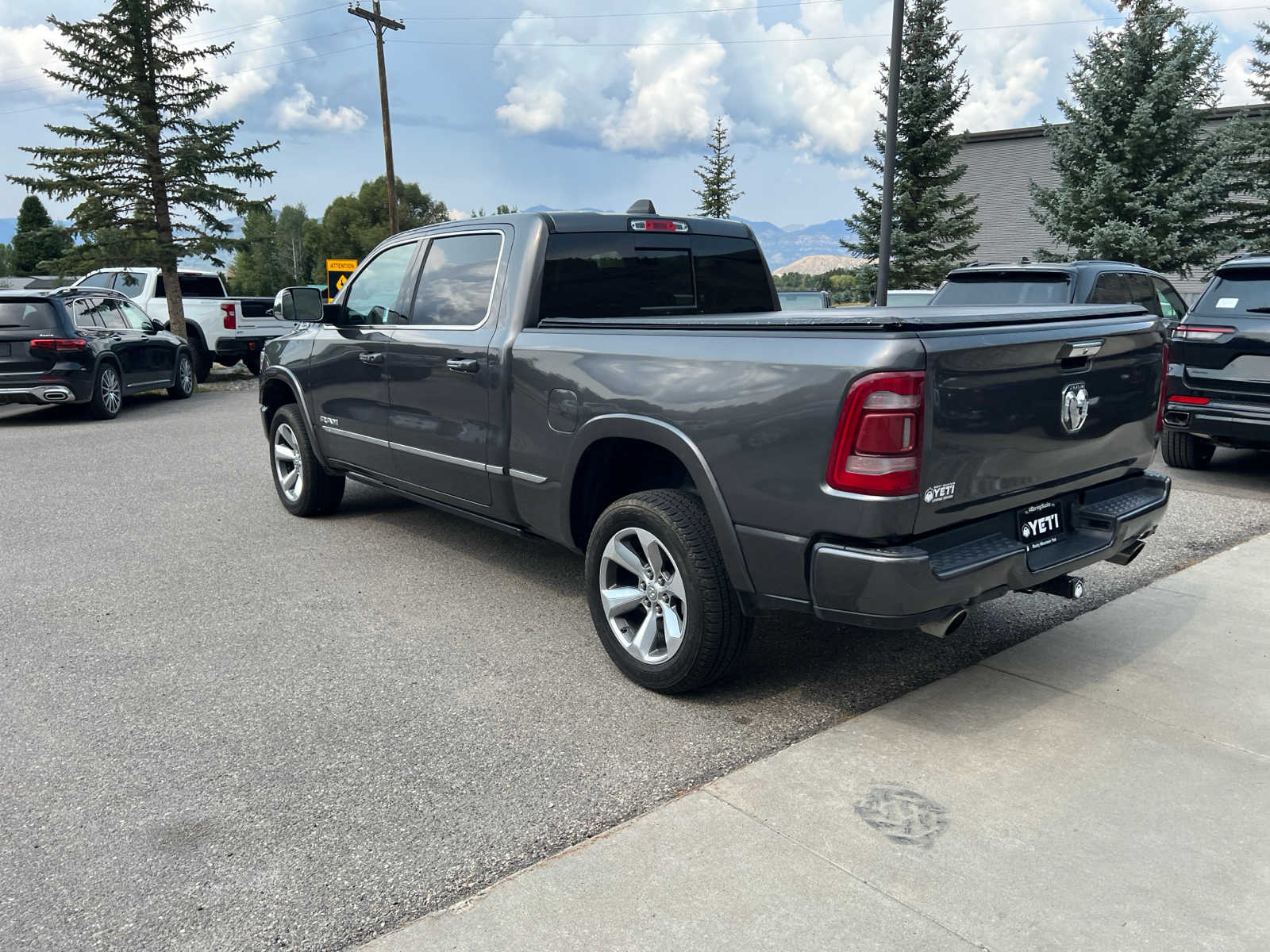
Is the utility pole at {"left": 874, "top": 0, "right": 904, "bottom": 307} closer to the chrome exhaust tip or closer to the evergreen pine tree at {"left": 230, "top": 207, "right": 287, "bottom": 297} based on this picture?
the chrome exhaust tip

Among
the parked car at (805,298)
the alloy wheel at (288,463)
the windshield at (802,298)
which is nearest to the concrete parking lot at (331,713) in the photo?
the alloy wheel at (288,463)

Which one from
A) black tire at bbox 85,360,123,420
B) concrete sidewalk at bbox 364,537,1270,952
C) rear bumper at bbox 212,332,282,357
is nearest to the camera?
concrete sidewalk at bbox 364,537,1270,952

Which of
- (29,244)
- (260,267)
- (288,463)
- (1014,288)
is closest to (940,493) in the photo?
(288,463)

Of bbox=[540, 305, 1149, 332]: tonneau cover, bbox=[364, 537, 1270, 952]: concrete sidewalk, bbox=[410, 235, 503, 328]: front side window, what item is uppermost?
bbox=[410, 235, 503, 328]: front side window

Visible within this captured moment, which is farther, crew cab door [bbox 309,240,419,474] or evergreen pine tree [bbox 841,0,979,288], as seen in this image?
evergreen pine tree [bbox 841,0,979,288]

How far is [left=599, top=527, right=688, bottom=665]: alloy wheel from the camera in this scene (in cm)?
383

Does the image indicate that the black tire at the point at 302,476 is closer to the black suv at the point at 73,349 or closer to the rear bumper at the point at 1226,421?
the rear bumper at the point at 1226,421

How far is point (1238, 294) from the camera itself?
7.53 metres

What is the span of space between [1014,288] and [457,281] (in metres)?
5.80

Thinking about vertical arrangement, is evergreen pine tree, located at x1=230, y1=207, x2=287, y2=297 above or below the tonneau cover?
above

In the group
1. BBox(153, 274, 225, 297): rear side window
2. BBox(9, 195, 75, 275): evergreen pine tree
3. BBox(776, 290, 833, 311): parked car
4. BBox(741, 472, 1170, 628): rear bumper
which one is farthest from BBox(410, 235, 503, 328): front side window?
BBox(9, 195, 75, 275): evergreen pine tree

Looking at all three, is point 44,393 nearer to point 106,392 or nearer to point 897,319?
point 106,392

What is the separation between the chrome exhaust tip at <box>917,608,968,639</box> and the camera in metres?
3.33

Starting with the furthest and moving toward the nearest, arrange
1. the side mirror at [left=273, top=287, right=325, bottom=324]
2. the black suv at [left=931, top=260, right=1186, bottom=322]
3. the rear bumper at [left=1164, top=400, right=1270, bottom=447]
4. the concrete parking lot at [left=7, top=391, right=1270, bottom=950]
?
the black suv at [left=931, top=260, right=1186, bottom=322]
the rear bumper at [left=1164, top=400, right=1270, bottom=447]
the side mirror at [left=273, top=287, right=325, bottom=324]
the concrete parking lot at [left=7, top=391, right=1270, bottom=950]
